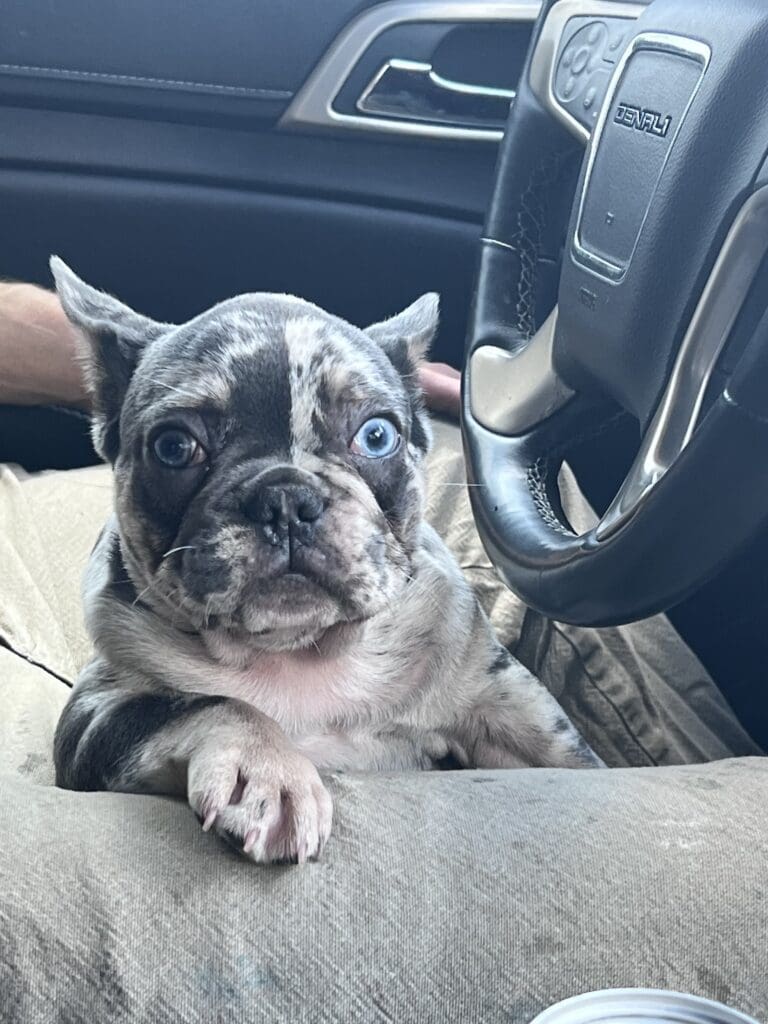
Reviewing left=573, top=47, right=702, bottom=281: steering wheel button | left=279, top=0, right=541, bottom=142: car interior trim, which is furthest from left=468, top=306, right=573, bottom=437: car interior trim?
left=279, top=0, right=541, bottom=142: car interior trim

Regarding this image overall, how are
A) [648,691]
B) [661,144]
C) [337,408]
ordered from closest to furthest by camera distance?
[661,144], [337,408], [648,691]

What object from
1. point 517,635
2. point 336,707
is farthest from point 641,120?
point 517,635

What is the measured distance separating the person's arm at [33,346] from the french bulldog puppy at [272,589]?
22.9 inches

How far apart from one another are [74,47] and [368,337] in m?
0.92

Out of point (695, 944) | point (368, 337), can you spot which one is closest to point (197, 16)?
point (368, 337)

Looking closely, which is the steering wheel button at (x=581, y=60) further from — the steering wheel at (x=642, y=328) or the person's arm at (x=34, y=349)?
the person's arm at (x=34, y=349)

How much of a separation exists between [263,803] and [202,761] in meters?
0.08

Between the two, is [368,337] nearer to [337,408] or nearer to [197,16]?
[337,408]

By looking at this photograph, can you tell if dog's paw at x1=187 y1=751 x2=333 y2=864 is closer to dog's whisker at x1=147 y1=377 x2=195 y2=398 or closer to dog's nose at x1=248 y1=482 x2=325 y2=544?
dog's nose at x1=248 y1=482 x2=325 y2=544

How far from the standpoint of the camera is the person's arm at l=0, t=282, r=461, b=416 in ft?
6.00

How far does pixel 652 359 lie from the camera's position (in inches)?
37.0

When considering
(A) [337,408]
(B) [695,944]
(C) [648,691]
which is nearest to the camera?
(B) [695,944]

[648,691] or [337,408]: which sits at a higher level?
[337,408]

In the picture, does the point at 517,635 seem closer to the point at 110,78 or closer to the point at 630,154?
the point at 630,154
